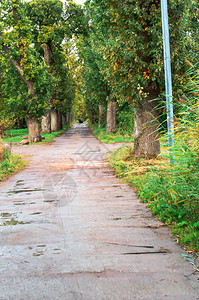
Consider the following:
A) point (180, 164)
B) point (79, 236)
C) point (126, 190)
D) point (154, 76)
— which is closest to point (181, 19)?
point (154, 76)

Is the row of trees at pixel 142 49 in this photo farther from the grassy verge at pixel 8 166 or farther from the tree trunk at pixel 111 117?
the tree trunk at pixel 111 117

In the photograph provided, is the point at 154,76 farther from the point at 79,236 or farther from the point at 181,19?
the point at 79,236

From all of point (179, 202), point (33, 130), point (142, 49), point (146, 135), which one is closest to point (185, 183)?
point (179, 202)

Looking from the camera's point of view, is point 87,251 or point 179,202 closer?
point 87,251

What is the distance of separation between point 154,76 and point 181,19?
1.87m

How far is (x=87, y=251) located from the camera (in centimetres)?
398

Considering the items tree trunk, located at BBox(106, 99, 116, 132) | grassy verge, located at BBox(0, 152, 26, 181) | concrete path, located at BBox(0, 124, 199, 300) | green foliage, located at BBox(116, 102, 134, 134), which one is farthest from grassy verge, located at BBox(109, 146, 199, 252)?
tree trunk, located at BBox(106, 99, 116, 132)

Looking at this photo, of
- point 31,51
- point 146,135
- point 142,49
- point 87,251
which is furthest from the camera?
point 31,51

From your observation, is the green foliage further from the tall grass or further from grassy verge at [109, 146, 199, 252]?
the tall grass

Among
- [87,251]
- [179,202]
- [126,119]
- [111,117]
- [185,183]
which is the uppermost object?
[111,117]

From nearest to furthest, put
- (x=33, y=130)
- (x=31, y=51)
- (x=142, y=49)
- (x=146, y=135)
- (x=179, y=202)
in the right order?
(x=179, y=202) → (x=142, y=49) → (x=146, y=135) → (x=31, y=51) → (x=33, y=130)

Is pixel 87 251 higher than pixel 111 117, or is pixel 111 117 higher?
pixel 111 117

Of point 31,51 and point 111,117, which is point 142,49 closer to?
point 31,51

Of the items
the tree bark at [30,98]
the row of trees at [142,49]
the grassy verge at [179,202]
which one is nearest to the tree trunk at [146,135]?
the row of trees at [142,49]
